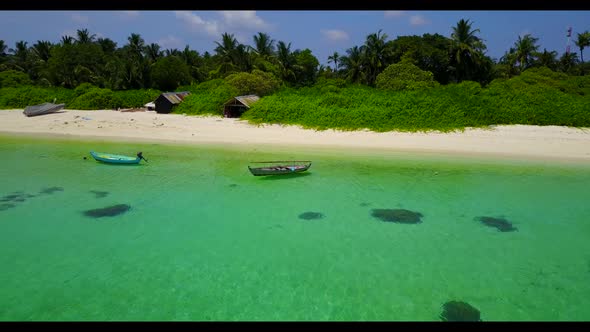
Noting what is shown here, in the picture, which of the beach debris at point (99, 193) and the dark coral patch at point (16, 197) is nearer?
the dark coral patch at point (16, 197)

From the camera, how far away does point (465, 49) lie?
173 ft

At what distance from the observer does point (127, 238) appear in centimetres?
1256

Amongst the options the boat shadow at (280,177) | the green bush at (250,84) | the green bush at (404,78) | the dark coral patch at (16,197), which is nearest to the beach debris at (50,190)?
the dark coral patch at (16,197)

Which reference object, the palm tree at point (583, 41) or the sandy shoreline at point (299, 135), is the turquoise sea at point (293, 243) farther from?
the palm tree at point (583, 41)

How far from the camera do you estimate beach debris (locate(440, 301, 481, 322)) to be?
852cm

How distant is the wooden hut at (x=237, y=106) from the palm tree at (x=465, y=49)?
3042 cm

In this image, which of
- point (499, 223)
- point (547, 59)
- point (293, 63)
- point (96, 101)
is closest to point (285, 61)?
point (293, 63)

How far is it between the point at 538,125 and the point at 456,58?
26.5 metres

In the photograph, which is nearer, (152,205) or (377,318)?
(377,318)

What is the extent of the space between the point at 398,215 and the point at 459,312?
6.25 metres

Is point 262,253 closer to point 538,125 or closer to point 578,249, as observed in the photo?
point 578,249

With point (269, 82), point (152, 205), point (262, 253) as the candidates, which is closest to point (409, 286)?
point (262, 253)

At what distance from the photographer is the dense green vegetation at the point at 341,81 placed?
30797 millimetres

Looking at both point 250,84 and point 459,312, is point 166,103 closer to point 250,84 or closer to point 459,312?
point 250,84
